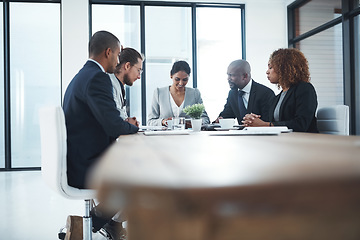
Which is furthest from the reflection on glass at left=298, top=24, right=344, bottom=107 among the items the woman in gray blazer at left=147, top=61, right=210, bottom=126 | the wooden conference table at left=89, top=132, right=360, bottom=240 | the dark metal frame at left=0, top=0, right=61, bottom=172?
the wooden conference table at left=89, top=132, right=360, bottom=240

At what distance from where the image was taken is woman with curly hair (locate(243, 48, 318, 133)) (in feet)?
7.07

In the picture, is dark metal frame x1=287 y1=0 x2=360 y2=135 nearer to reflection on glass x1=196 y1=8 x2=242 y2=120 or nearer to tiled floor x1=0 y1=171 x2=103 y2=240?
reflection on glass x1=196 y1=8 x2=242 y2=120

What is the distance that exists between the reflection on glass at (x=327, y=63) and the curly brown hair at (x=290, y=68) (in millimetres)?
2740

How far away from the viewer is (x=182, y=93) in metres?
3.67

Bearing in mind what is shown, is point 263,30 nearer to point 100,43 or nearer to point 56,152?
point 100,43

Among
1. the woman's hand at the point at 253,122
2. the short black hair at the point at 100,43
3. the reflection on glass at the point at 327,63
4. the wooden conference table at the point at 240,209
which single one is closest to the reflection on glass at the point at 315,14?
the reflection on glass at the point at 327,63

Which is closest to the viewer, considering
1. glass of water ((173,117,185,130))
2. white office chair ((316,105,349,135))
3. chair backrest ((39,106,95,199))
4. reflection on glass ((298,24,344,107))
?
chair backrest ((39,106,95,199))

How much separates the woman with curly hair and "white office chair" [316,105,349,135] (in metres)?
0.07

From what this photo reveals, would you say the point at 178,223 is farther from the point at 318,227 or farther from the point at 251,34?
the point at 251,34

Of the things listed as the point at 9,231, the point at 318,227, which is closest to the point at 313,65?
the point at 9,231

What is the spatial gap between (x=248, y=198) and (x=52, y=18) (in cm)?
624

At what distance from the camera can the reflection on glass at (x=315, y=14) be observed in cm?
499

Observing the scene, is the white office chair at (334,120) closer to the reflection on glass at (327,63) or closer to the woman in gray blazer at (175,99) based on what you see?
the woman in gray blazer at (175,99)

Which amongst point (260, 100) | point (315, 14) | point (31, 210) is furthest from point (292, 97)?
point (315, 14)
